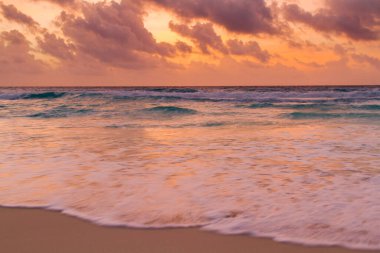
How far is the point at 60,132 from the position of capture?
9.52m

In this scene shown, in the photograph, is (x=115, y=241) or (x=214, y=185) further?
(x=214, y=185)

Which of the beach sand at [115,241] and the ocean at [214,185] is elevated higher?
the ocean at [214,185]

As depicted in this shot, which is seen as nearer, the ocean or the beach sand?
the beach sand

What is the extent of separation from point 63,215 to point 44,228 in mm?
289

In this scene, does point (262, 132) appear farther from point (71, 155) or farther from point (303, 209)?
point (303, 209)

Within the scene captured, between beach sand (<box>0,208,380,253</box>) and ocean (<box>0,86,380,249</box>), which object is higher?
ocean (<box>0,86,380,249</box>)

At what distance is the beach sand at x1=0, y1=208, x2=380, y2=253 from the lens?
105 inches

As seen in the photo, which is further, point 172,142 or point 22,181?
point 172,142

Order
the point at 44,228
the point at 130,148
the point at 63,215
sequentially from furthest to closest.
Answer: the point at 130,148
the point at 63,215
the point at 44,228

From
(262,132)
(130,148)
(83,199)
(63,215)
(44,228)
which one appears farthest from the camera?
(262,132)

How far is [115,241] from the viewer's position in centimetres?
281

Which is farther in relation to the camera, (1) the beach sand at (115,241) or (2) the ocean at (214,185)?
(2) the ocean at (214,185)

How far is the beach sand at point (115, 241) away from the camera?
2668 mm

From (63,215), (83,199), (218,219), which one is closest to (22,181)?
(83,199)
